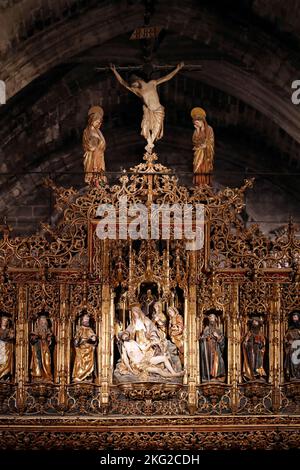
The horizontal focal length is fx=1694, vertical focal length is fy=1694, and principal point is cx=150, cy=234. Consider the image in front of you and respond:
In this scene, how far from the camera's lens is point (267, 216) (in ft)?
94.7

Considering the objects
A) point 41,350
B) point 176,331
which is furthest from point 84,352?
point 176,331

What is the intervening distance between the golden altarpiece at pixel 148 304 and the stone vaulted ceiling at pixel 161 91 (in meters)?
2.00

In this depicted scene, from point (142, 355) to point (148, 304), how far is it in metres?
0.80

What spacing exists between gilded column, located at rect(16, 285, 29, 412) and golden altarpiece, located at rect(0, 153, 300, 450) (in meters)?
0.01

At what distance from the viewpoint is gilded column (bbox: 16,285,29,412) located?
23.6 meters

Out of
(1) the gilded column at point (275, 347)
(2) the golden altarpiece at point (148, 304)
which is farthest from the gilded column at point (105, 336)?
(1) the gilded column at point (275, 347)

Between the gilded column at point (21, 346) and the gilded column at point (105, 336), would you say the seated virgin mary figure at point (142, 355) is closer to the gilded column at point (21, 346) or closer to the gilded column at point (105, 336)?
the gilded column at point (105, 336)

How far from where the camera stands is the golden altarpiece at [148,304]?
2331 centimetres

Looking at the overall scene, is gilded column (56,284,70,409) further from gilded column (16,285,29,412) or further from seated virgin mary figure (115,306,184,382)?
seated virgin mary figure (115,306,184,382)

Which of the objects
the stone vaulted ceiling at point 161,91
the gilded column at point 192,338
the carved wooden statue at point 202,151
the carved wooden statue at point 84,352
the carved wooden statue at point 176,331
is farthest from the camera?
the stone vaulted ceiling at point 161,91

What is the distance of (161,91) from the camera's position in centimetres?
2877

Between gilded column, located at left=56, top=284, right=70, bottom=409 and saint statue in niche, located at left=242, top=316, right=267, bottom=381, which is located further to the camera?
saint statue in niche, located at left=242, top=316, right=267, bottom=381

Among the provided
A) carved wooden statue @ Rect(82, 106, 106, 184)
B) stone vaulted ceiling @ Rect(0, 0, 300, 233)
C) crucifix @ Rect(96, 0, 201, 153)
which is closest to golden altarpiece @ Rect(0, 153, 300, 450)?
carved wooden statue @ Rect(82, 106, 106, 184)
